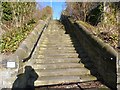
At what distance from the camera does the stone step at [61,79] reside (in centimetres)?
694

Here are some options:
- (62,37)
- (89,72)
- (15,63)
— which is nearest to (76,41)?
(62,37)

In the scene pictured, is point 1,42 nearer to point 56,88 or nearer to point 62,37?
point 56,88

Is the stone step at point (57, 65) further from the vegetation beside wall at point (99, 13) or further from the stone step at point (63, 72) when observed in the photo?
the vegetation beside wall at point (99, 13)

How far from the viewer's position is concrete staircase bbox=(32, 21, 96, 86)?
284 inches

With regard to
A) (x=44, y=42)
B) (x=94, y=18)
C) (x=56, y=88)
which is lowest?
(x=56, y=88)

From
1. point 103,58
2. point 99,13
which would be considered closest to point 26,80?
point 103,58

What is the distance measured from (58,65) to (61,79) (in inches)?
40.3

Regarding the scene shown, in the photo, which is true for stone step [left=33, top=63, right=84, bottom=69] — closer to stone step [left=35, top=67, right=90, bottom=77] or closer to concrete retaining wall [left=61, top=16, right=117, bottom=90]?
stone step [left=35, top=67, right=90, bottom=77]

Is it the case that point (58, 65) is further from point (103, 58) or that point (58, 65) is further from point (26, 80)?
point (103, 58)

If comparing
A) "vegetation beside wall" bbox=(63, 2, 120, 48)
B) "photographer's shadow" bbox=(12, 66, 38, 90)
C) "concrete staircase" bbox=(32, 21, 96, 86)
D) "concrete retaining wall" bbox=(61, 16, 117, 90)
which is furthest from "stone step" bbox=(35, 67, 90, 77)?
"vegetation beside wall" bbox=(63, 2, 120, 48)

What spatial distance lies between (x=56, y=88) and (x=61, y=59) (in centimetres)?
205

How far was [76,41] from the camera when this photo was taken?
1119cm

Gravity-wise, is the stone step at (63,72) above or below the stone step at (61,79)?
above

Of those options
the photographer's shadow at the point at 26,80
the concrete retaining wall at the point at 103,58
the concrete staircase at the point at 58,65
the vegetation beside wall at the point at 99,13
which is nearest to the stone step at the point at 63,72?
the concrete staircase at the point at 58,65
